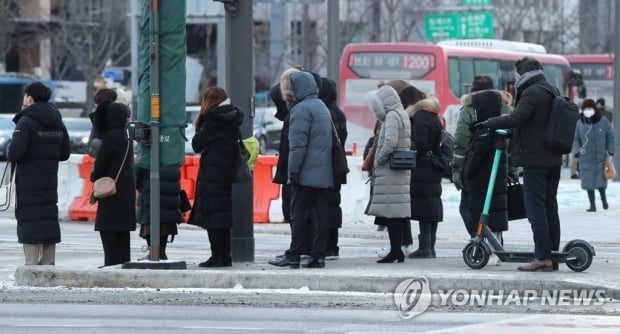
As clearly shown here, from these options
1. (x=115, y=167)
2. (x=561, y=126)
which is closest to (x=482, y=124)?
(x=561, y=126)

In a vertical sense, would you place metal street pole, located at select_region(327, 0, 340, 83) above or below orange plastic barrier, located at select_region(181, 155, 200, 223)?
above

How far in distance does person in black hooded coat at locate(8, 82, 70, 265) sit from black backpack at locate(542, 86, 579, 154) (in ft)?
14.1

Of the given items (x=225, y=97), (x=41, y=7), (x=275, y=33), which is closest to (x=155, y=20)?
(x=225, y=97)

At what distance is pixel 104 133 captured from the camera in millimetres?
13016

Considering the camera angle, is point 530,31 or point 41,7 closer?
point 41,7

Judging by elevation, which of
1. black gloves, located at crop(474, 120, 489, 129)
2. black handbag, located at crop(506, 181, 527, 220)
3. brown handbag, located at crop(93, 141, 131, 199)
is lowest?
black handbag, located at crop(506, 181, 527, 220)

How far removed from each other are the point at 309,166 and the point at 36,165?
2407mm

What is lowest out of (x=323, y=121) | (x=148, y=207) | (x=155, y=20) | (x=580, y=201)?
(x=580, y=201)

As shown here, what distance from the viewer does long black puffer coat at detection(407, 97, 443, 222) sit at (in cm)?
1416

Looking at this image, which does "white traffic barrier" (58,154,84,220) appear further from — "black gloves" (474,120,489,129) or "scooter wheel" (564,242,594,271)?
"scooter wheel" (564,242,594,271)

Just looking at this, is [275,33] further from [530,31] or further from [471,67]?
[471,67]

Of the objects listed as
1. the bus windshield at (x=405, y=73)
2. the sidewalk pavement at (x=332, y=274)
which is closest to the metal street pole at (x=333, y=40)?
the bus windshield at (x=405, y=73)

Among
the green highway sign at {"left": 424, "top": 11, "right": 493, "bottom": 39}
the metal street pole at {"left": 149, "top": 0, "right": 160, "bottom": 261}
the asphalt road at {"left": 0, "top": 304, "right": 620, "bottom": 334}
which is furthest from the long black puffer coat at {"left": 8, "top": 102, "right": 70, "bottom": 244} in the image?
the green highway sign at {"left": 424, "top": 11, "right": 493, "bottom": 39}

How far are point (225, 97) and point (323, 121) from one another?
36.3 inches
